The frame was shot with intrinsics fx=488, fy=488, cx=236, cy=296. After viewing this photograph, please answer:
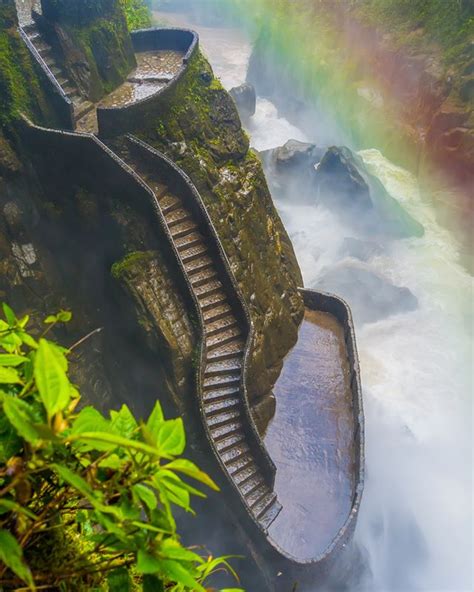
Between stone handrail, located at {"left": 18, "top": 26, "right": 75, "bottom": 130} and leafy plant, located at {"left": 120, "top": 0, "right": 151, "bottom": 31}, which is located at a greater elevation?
stone handrail, located at {"left": 18, "top": 26, "right": 75, "bottom": 130}

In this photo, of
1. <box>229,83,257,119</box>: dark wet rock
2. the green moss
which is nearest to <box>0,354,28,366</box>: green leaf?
the green moss

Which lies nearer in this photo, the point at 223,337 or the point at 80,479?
the point at 80,479

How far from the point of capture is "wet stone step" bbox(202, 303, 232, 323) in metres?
11.2

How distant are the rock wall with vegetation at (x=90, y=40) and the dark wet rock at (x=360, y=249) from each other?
39.3ft

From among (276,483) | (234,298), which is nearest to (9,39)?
(234,298)

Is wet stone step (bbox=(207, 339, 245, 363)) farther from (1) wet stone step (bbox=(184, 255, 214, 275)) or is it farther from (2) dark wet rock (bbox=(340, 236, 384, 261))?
(2) dark wet rock (bbox=(340, 236, 384, 261))

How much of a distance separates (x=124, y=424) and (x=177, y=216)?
1020 centimetres

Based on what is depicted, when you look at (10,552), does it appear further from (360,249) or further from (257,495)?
(360,249)

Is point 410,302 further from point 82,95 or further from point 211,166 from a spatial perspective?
point 82,95

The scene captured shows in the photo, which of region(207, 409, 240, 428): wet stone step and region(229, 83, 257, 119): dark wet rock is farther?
region(229, 83, 257, 119): dark wet rock

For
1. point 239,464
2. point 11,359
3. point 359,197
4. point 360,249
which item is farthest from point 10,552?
point 359,197

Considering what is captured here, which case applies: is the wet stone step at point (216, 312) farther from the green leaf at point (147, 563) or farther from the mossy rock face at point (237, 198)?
the green leaf at point (147, 563)

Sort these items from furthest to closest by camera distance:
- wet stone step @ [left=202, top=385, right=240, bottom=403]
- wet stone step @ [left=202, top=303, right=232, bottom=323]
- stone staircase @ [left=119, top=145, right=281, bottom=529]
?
wet stone step @ [left=202, top=303, right=232, bottom=323] → wet stone step @ [left=202, top=385, right=240, bottom=403] → stone staircase @ [left=119, top=145, right=281, bottom=529]

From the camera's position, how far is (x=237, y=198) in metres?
12.8
